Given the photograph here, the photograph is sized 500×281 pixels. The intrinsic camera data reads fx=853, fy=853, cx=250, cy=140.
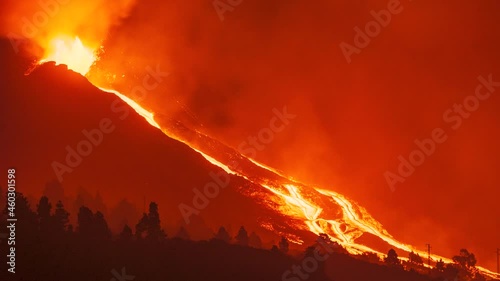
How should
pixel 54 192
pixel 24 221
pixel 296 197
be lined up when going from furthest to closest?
pixel 296 197, pixel 54 192, pixel 24 221

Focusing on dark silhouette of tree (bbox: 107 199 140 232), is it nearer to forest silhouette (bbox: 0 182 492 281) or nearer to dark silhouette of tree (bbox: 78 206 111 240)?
forest silhouette (bbox: 0 182 492 281)

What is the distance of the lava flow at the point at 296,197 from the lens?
145 metres

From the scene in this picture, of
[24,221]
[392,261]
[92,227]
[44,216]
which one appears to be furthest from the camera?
[392,261]

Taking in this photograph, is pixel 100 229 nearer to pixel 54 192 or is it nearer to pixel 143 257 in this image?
pixel 143 257

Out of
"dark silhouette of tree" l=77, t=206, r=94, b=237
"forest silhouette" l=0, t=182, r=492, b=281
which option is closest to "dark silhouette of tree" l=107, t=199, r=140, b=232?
"forest silhouette" l=0, t=182, r=492, b=281

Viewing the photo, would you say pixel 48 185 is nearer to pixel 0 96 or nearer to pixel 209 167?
pixel 209 167

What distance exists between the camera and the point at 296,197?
157 metres

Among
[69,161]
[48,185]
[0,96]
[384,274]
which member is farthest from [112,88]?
[384,274]

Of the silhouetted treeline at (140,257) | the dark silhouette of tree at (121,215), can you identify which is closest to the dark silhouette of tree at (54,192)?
the dark silhouette of tree at (121,215)

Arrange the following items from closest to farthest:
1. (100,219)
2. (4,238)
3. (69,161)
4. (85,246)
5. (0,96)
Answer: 1. (4,238)
2. (85,246)
3. (100,219)
4. (69,161)
5. (0,96)

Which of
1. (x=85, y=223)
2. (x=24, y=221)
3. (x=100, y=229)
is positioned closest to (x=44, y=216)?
(x=24, y=221)

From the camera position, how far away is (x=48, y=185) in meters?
121

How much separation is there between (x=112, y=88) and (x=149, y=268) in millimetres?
113924

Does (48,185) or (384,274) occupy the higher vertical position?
(48,185)
